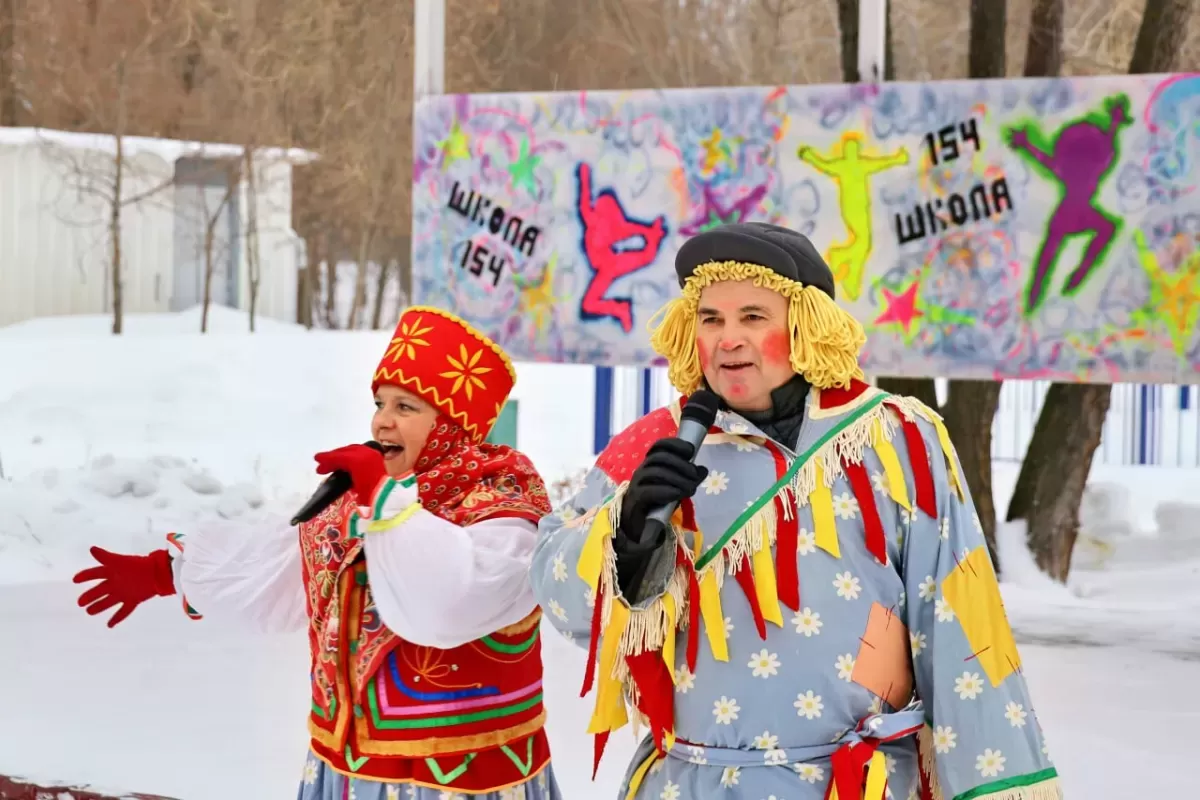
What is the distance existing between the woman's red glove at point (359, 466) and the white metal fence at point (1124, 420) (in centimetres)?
949

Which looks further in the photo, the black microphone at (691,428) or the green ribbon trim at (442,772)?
the green ribbon trim at (442,772)

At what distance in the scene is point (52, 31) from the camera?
13.2m

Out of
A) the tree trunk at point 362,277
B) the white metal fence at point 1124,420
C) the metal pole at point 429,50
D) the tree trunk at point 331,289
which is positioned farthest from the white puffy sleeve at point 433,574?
the tree trunk at point 331,289

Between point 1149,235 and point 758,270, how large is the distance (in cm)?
390

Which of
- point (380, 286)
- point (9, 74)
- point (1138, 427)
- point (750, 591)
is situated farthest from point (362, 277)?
point (750, 591)

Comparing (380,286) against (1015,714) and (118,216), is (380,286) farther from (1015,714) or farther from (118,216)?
(1015,714)

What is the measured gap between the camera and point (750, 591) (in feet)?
6.61

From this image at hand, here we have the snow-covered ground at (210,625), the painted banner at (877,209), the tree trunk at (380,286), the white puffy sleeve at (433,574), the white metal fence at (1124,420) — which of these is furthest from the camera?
the tree trunk at (380,286)

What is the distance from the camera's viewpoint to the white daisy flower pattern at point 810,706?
1996 mm

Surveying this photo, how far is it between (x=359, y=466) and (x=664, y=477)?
67 cm

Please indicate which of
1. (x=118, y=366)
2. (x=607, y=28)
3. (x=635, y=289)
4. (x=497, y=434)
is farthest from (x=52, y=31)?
(x=635, y=289)

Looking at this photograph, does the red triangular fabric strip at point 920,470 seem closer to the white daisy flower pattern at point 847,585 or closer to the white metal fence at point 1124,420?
the white daisy flower pattern at point 847,585

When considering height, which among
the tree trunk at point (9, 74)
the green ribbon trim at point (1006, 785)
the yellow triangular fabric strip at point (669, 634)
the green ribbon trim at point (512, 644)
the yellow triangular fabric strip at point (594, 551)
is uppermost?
the tree trunk at point (9, 74)

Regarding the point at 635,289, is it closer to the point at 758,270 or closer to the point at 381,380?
the point at 381,380
